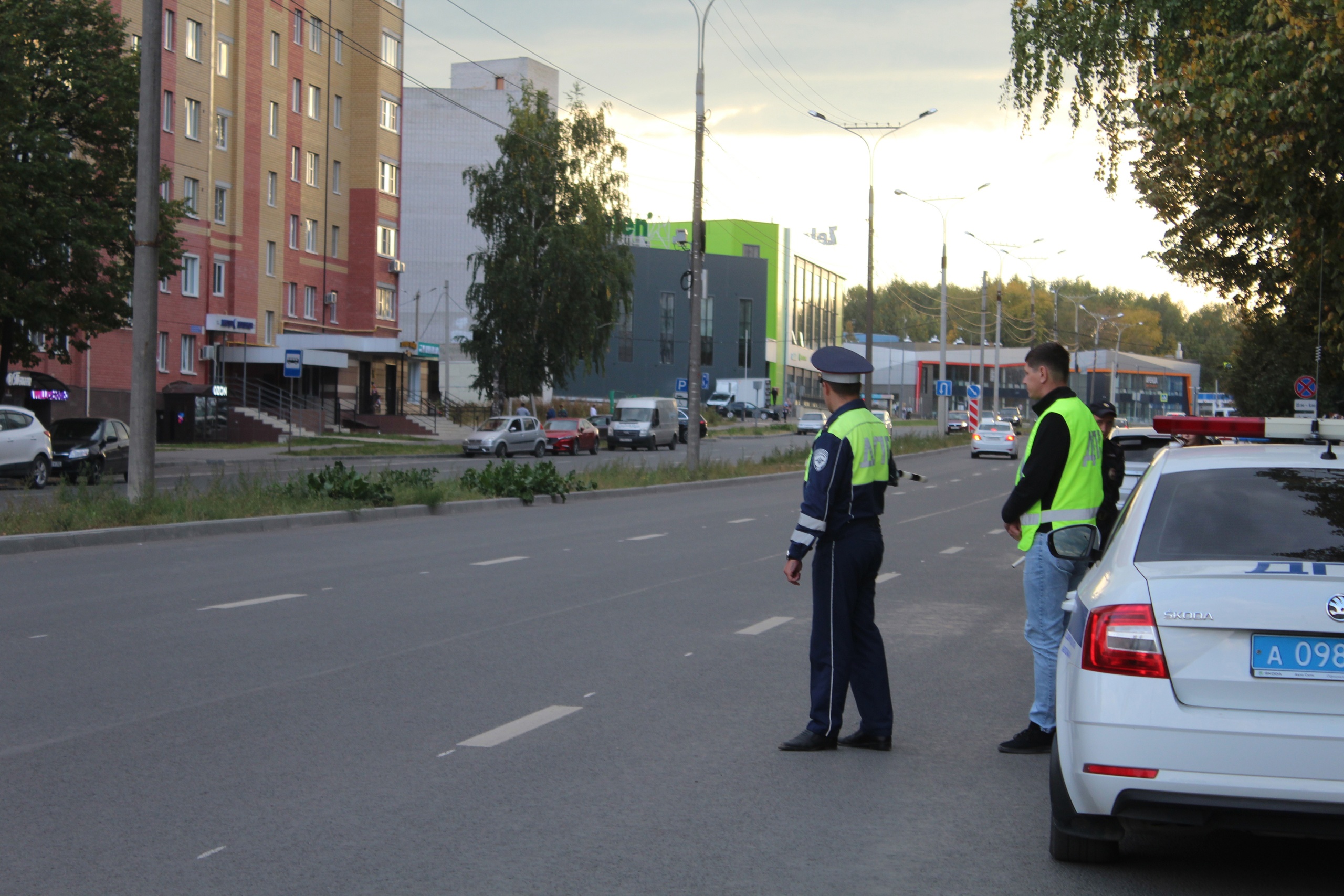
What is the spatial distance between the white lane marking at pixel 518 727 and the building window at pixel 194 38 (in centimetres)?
4929

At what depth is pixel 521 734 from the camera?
6.83 metres

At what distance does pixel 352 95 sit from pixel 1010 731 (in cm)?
6259

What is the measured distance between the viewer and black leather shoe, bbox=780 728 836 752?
6578mm

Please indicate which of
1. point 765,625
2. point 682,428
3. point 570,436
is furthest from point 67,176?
point 682,428

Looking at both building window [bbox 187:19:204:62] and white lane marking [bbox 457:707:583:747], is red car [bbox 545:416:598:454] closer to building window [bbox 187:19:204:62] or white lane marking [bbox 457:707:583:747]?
building window [bbox 187:19:204:62]

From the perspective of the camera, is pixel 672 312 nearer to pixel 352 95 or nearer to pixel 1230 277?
pixel 352 95

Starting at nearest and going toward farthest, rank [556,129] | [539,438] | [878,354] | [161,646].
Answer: [161,646] < [539,438] < [556,129] < [878,354]

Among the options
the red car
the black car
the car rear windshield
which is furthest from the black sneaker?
the red car

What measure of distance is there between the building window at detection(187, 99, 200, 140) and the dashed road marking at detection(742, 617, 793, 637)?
4581cm

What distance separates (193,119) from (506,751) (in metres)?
50.0

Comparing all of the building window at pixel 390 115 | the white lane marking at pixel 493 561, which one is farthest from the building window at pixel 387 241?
the white lane marking at pixel 493 561

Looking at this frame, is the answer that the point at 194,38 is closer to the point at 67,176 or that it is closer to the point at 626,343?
the point at 67,176

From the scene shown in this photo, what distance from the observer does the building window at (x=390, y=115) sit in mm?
65000

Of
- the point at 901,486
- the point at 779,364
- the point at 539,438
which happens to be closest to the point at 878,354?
the point at 779,364
